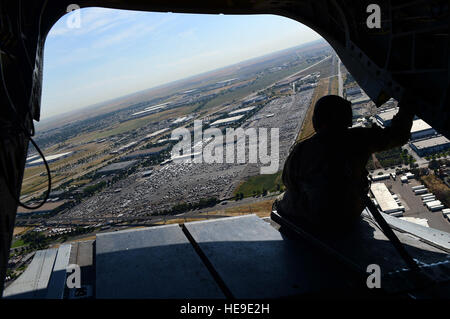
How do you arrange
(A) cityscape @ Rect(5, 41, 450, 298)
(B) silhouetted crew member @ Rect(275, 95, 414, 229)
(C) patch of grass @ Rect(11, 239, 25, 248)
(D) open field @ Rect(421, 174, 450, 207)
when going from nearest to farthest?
(B) silhouetted crew member @ Rect(275, 95, 414, 229) < (D) open field @ Rect(421, 174, 450, 207) < (A) cityscape @ Rect(5, 41, 450, 298) < (C) patch of grass @ Rect(11, 239, 25, 248)

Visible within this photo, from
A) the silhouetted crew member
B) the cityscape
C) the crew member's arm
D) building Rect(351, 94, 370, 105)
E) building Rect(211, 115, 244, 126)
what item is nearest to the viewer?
the crew member's arm

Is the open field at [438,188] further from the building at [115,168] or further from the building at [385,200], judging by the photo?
the building at [115,168]

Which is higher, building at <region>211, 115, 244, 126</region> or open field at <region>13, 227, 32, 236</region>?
building at <region>211, 115, 244, 126</region>

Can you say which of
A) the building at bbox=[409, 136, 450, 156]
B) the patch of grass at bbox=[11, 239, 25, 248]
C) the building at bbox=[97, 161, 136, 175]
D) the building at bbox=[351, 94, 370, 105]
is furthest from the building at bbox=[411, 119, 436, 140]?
the building at bbox=[97, 161, 136, 175]

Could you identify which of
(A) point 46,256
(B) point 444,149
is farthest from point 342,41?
(B) point 444,149

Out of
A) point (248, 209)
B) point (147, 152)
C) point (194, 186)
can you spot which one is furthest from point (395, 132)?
point (147, 152)

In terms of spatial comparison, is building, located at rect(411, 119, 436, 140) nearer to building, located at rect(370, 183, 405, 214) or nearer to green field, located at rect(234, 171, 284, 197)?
building, located at rect(370, 183, 405, 214)

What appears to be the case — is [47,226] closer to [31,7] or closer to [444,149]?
[31,7]
